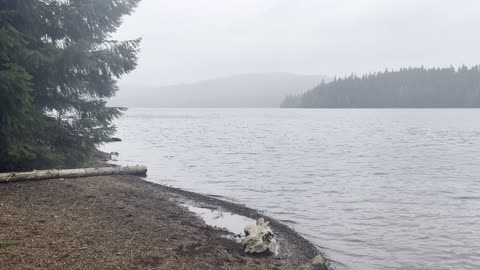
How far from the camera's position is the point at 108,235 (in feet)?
31.8

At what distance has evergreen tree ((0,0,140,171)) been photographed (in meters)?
12.8

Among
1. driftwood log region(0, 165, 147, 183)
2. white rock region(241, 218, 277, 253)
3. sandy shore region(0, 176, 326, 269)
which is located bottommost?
white rock region(241, 218, 277, 253)

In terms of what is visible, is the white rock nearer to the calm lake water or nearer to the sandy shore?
the sandy shore

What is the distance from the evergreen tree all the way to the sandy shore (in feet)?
4.79

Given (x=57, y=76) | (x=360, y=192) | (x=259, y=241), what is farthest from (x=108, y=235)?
(x=360, y=192)

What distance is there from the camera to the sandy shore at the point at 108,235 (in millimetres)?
8094

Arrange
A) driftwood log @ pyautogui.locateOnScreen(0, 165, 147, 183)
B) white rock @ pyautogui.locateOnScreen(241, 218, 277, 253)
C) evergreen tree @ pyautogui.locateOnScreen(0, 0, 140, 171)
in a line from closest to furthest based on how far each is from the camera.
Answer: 1. white rock @ pyautogui.locateOnScreen(241, 218, 277, 253)
2. evergreen tree @ pyautogui.locateOnScreen(0, 0, 140, 171)
3. driftwood log @ pyautogui.locateOnScreen(0, 165, 147, 183)

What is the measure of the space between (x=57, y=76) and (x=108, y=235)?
7639 millimetres

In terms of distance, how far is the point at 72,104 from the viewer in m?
15.9

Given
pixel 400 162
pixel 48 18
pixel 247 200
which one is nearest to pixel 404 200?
pixel 247 200

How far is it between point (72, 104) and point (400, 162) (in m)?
26.4

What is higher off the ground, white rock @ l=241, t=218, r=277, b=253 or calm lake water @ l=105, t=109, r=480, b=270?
white rock @ l=241, t=218, r=277, b=253

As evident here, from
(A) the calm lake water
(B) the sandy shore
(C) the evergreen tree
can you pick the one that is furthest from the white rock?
(C) the evergreen tree

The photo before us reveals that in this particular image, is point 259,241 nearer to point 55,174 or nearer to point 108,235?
point 108,235
